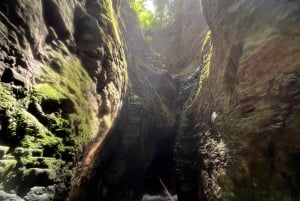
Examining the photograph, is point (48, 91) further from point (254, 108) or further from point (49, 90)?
point (254, 108)

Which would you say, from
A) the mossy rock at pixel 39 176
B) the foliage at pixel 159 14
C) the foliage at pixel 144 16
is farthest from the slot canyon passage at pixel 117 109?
the foliage at pixel 159 14

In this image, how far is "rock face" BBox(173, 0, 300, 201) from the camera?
7.55 m

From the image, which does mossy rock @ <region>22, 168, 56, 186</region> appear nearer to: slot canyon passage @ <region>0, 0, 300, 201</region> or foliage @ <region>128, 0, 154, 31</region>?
slot canyon passage @ <region>0, 0, 300, 201</region>

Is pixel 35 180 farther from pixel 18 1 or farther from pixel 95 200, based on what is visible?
pixel 95 200

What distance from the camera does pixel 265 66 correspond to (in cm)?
866

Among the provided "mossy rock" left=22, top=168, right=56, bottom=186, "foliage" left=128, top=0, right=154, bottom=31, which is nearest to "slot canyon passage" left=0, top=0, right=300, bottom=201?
"mossy rock" left=22, top=168, right=56, bottom=186

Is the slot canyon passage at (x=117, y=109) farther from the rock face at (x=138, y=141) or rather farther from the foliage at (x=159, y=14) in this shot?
the foliage at (x=159, y=14)

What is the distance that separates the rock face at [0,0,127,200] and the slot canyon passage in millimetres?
31

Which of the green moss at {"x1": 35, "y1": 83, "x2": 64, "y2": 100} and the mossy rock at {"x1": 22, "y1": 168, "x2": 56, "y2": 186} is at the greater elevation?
the green moss at {"x1": 35, "y1": 83, "x2": 64, "y2": 100}

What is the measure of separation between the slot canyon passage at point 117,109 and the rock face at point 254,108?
0.03 meters

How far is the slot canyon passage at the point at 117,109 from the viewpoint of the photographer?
626 cm

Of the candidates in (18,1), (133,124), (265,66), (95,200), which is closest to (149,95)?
(133,124)

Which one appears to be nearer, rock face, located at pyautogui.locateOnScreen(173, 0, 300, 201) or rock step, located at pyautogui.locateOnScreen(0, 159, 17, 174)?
rock step, located at pyautogui.locateOnScreen(0, 159, 17, 174)

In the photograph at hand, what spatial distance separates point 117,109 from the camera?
13000 mm
